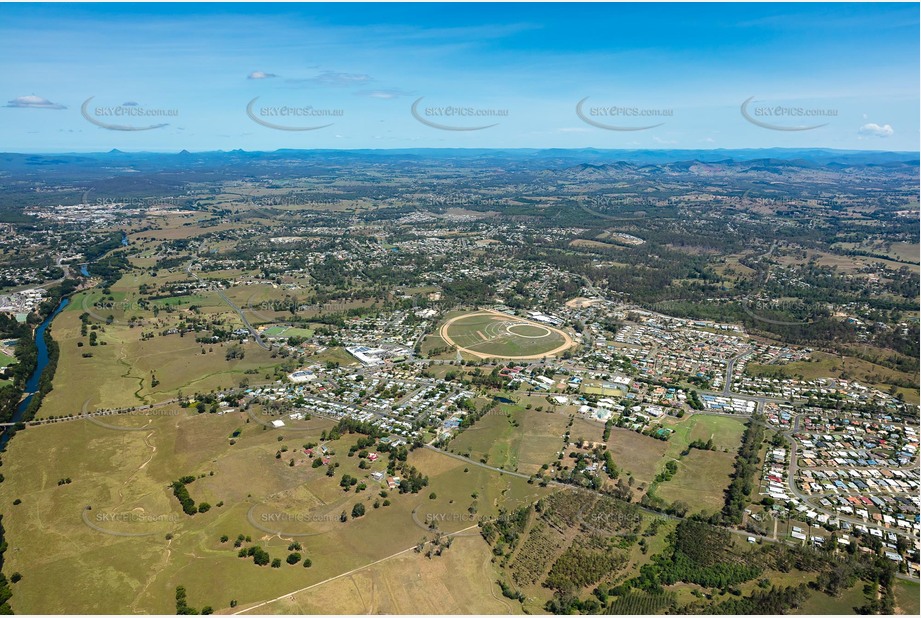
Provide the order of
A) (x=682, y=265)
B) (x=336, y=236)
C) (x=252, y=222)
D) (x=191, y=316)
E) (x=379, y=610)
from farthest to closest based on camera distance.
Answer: (x=252, y=222)
(x=336, y=236)
(x=682, y=265)
(x=191, y=316)
(x=379, y=610)

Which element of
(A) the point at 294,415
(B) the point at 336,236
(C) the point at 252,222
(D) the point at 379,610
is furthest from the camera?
(C) the point at 252,222

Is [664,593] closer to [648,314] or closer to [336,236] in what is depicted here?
[648,314]

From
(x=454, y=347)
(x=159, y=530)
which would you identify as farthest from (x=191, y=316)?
(x=159, y=530)

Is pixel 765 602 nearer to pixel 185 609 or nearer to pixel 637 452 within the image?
pixel 637 452

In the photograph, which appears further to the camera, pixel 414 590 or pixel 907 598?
pixel 414 590

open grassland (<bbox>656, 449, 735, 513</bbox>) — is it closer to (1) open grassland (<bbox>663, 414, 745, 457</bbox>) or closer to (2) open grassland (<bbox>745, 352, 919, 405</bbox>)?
(1) open grassland (<bbox>663, 414, 745, 457</bbox>)

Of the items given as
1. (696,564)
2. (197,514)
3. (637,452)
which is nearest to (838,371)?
(637,452)
